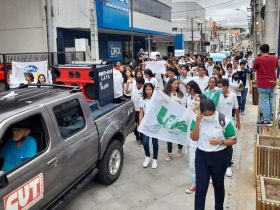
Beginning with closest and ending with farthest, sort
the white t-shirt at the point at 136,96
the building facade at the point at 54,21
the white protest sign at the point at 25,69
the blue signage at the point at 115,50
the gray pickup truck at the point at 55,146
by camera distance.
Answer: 1. the gray pickup truck at the point at 55,146
2. the white t-shirt at the point at 136,96
3. the white protest sign at the point at 25,69
4. the building facade at the point at 54,21
5. the blue signage at the point at 115,50

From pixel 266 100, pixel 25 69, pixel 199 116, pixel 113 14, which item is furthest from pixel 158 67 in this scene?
pixel 113 14

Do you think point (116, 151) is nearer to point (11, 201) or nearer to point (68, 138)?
point (68, 138)

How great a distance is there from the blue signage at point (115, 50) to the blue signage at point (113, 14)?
2.75 m

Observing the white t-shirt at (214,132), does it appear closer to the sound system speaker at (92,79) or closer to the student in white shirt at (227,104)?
the student in white shirt at (227,104)

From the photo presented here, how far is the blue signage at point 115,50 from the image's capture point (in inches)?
1171

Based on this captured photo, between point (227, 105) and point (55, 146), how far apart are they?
9.94ft

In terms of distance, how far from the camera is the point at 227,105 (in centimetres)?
556

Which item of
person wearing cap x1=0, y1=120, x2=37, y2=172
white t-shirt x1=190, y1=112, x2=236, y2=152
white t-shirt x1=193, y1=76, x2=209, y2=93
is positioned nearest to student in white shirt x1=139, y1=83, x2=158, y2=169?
white t-shirt x1=193, y1=76, x2=209, y2=93

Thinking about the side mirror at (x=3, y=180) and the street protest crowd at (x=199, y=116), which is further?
the street protest crowd at (x=199, y=116)

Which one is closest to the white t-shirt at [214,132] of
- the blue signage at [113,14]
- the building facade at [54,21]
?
the building facade at [54,21]

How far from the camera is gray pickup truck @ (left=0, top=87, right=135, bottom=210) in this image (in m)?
3.28

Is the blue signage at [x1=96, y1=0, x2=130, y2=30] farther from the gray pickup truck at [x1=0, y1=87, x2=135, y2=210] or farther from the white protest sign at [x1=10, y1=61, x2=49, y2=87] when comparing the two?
the gray pickup truck at [x1=0, y1=87, x2=135, y2=210]

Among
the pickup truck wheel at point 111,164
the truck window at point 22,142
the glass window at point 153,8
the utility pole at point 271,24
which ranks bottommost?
the pickup truck wheel at point 111,164

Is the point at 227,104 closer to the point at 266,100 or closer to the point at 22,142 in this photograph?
the point at 266,100
